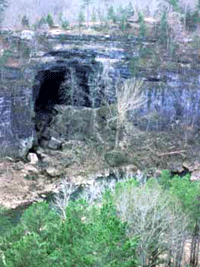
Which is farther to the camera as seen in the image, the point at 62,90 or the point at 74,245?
the point at 62,90

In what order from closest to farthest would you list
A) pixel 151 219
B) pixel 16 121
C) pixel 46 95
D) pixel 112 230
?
1. pixel 112 230
2. pixel 151 219
3. pixel 16 121
4. pixel 46 95

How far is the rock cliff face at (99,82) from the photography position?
132 feet

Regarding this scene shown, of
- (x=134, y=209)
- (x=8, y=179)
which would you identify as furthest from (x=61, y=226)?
(x=8, y=179)

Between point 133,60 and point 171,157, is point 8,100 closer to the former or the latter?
point 133,60

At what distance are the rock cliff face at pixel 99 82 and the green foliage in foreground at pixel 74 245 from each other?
1001 inches

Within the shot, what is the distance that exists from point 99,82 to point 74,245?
30090 mm

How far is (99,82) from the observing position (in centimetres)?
4150

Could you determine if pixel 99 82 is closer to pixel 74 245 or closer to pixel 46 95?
pixel 46 95

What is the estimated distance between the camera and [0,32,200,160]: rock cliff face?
132 ft

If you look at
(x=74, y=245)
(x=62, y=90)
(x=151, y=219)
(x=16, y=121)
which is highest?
(x=62, y=90)

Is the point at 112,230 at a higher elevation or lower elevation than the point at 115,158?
higher

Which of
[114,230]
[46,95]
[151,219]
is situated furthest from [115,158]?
[114,230]

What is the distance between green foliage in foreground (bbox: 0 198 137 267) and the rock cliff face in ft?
83.4

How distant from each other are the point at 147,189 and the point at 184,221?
6.38ft
